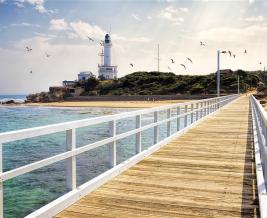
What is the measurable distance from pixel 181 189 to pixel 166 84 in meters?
120

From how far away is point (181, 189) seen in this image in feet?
21.4

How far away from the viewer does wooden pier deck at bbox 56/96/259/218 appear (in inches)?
211

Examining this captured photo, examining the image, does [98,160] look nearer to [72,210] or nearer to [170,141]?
[170,141]

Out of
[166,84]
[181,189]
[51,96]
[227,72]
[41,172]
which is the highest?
[227,72]

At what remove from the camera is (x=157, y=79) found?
429 feet

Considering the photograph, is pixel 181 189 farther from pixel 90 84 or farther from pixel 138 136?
pixel 90 84

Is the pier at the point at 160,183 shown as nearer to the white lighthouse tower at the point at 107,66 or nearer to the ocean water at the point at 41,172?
the ocean water at the point at 41,172

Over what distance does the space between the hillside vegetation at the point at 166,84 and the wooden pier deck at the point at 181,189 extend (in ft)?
319

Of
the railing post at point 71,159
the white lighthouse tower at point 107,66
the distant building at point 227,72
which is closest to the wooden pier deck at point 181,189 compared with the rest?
the railing post at point 71,159

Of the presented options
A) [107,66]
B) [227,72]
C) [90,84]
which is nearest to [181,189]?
[227,72]

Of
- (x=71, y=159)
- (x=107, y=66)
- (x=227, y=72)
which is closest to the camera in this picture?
(x=71, y=159)

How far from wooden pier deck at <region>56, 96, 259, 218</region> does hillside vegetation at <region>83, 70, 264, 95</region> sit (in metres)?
97.4

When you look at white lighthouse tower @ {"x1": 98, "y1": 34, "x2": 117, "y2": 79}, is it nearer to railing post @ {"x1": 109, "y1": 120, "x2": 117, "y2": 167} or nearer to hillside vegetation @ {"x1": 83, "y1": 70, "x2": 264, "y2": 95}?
hillside vegetation @ {"x1": 83, "y1": 70, "x2": 264, "y2": 95}

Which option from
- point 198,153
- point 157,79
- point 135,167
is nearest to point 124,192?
point 135,167
